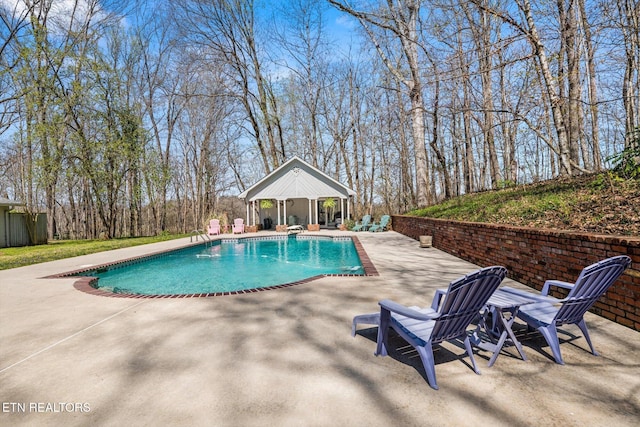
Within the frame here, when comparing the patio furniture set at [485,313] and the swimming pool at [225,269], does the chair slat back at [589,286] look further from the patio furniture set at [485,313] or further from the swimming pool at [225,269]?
the swimming pool at [225,269]

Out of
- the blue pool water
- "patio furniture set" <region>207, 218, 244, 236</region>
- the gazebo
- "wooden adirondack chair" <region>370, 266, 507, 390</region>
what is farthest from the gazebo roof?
"wooden adirondack chair" <region>370, 266, 507, 390</region>

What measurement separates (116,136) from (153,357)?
1958 centimetres

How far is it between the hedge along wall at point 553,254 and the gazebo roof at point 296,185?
37.1ft

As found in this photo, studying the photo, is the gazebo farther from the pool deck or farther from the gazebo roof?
the pool deck

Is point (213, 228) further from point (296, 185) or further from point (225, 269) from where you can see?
point (225, 269)

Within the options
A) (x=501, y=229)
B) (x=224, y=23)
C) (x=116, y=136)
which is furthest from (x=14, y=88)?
(x=501, y=229)

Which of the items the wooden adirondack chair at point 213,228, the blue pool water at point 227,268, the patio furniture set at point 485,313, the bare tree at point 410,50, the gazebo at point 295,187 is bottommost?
the blue pool water at point 227,268

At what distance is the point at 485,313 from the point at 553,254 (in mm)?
2255

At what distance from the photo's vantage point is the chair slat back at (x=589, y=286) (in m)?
2.38

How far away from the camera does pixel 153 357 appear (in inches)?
105

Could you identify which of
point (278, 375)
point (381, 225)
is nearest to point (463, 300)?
point (278, 375)

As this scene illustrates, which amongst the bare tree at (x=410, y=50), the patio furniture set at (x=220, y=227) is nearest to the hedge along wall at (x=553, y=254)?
the bare tree at (x=410, y=50)

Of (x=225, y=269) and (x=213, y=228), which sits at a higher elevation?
(x=213, y=228)

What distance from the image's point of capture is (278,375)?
7.64 feet
